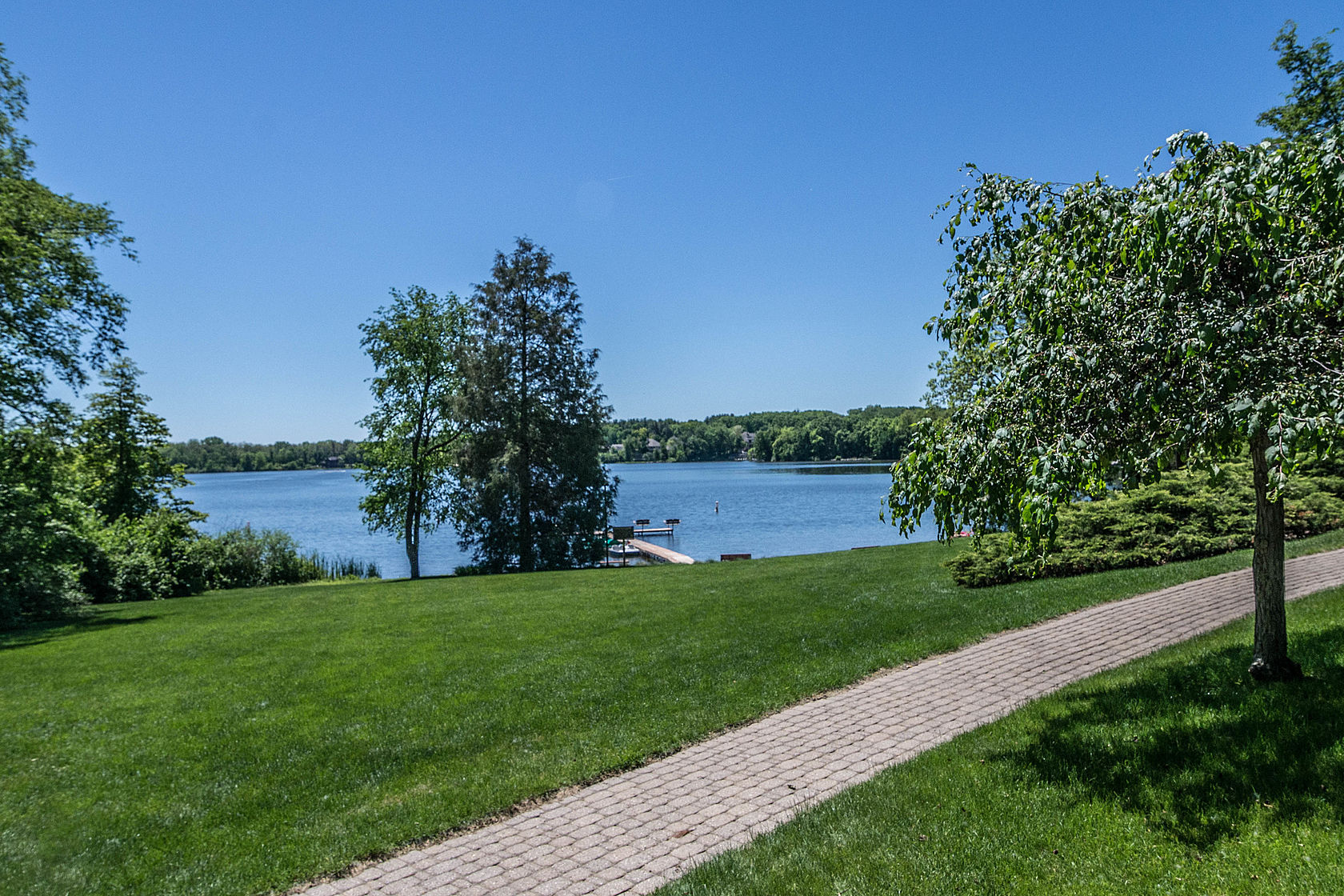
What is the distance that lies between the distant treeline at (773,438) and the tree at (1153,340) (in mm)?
111754

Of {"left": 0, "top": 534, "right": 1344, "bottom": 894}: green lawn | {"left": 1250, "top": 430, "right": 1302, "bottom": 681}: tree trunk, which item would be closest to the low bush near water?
{"left": 0, "top": 534, "right": 1344, "bottom": 894}: green lawn

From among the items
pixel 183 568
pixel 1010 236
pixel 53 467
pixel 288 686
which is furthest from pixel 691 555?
pixel 1010 236

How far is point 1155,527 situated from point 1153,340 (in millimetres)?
12527

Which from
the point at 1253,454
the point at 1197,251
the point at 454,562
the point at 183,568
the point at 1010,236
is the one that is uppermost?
the point at 1010,236

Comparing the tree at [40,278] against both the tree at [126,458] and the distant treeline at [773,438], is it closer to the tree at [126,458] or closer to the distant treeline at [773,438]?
the tree at [126,458]

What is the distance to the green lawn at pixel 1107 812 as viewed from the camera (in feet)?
12.4

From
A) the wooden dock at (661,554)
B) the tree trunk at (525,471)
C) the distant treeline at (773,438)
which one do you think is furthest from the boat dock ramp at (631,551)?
the distant treeline at (773,438)

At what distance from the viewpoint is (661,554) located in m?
34.3

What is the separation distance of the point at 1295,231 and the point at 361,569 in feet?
99.9

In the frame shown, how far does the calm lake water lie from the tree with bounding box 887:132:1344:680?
7494 millimetres

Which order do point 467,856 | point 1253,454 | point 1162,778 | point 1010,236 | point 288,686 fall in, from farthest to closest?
1. point 288,686
2. point 1010,236
3. point 1253,454
4. point 467,856
5. point 1162,778

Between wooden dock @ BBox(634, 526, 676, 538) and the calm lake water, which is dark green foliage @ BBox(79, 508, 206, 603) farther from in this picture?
wooden dock @ BBox(634, 526, 676, 538)

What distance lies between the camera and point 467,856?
4.95 meters

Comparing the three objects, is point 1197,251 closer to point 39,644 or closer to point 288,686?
point 288,686
